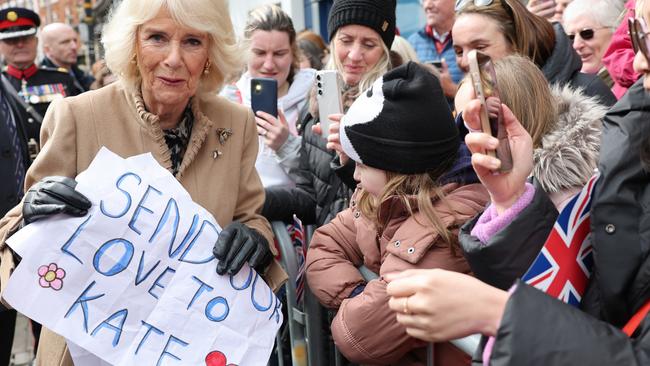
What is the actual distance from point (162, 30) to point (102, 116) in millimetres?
349

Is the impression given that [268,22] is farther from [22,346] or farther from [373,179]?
[22,346]

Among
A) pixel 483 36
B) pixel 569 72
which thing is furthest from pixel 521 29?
pixel 569 72

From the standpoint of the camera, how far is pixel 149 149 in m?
2.56

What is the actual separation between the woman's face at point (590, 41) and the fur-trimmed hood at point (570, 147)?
1981mm

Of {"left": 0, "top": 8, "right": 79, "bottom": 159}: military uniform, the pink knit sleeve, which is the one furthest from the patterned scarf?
{"left": 0, "top": 8, "right": 79, "bottom": 159}: military uniform

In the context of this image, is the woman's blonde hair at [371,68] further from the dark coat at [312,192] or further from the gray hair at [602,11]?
the gray hair at [602,11]

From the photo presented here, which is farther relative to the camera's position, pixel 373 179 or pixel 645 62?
pixel 373 179

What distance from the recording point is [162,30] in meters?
2.53

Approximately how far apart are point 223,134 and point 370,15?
1.39 m

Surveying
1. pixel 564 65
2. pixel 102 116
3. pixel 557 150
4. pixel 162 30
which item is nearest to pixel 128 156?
pixel 102 116

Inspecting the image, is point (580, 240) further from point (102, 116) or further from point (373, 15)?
point (373, 15)

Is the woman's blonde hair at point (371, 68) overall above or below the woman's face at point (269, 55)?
above

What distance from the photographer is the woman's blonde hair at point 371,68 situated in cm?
363

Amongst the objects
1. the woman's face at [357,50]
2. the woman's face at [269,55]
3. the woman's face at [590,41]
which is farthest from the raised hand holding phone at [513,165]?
the woman's face at [269,55]
